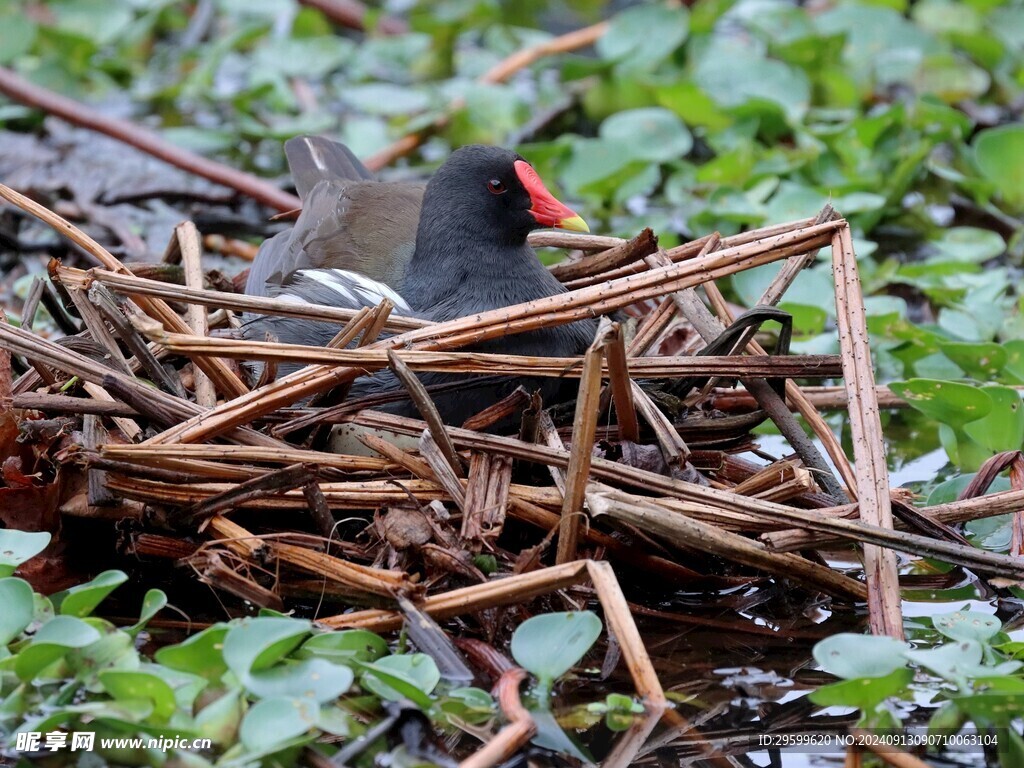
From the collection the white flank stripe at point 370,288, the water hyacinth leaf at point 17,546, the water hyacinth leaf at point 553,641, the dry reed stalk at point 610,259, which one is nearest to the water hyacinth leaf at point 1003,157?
the dry reed stalk at point 610,259

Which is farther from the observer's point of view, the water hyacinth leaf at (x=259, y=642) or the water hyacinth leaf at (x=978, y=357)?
the water hyacinth leaf at (x=978, y=357)

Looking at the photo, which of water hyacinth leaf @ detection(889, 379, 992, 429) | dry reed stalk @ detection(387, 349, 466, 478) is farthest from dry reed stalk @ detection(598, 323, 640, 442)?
water hyacinth leaf @ detection(889, 379, 992, 429)

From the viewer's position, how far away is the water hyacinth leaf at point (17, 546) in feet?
6.32

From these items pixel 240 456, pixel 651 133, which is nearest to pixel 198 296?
Answer: pixel 240 456

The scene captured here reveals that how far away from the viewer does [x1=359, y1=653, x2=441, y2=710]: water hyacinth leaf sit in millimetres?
1755

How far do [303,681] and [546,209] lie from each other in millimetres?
1227

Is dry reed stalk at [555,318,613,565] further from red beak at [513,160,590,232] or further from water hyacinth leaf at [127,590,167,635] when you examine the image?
red beak at [513,160,590,232]

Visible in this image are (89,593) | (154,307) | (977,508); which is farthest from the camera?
(154,307)

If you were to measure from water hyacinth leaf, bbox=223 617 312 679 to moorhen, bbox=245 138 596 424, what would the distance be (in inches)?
26.9

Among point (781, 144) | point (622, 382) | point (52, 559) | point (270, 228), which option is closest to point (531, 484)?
point (622, 382)

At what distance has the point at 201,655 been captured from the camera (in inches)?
69.5

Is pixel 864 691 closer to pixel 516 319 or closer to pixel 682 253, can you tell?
pixel 516 319

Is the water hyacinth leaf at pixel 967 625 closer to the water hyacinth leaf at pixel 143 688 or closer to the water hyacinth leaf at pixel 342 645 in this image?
the water hyacinth leaf at pixel 342 645

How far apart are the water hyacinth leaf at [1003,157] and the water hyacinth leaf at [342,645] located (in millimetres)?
2812
